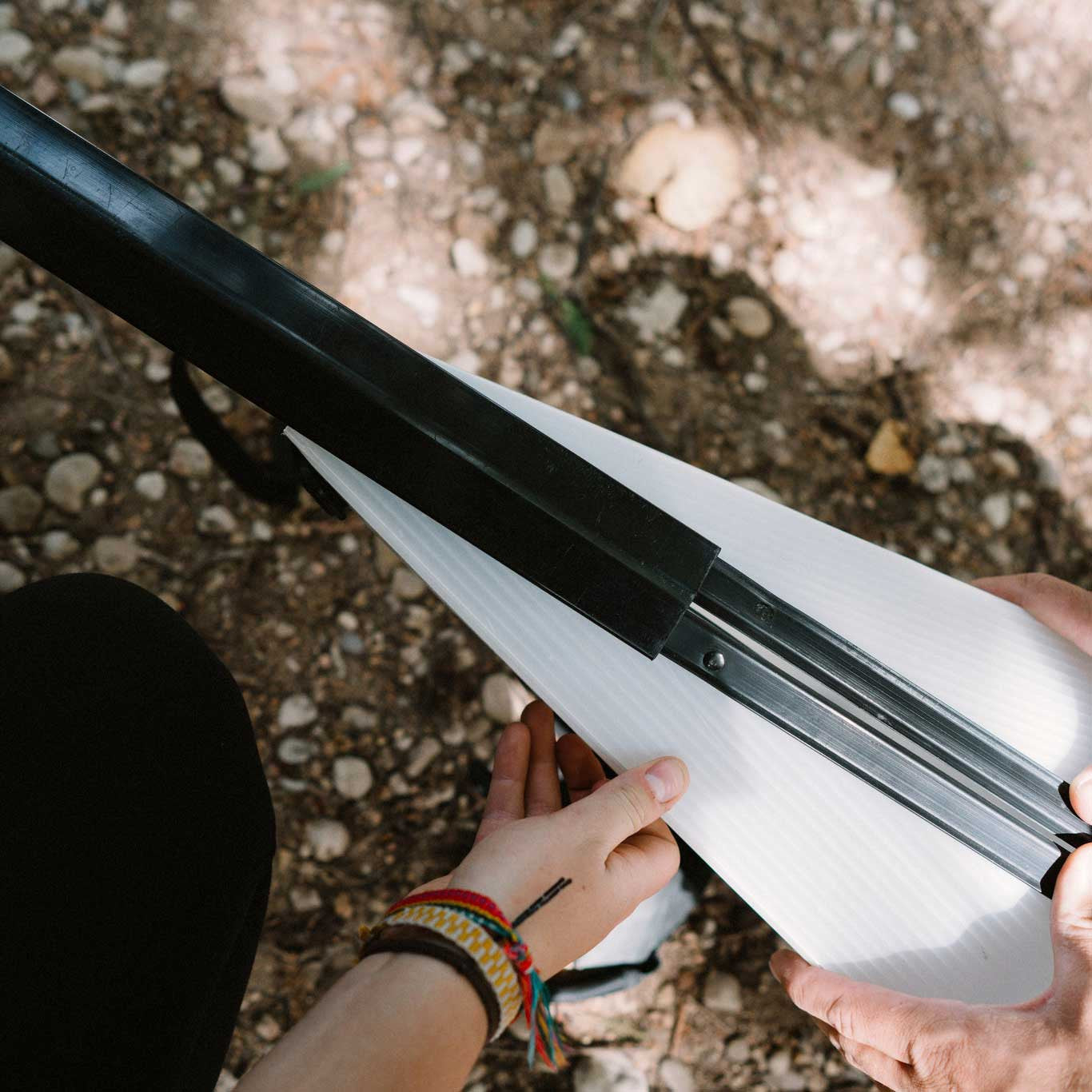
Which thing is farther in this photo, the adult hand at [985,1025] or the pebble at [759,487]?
the pebble at [759,487]

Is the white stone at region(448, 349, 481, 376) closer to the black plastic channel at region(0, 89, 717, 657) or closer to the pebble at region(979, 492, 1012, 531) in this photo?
the black plastic channel at region(0, 89, 717, 657)

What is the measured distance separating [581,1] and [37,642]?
1.14m

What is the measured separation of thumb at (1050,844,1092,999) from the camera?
680mm

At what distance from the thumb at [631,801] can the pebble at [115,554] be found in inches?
26.7

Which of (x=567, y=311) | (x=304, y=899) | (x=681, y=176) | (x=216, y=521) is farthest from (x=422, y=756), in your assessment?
(x=681, y=176)

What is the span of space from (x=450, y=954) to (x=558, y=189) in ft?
3.32

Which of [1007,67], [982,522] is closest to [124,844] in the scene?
[982,522]

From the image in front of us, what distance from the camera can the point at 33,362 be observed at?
1.05 m

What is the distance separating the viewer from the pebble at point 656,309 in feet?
3.84

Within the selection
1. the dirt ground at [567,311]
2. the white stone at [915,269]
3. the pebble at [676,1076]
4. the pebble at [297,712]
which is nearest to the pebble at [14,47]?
the dirt ground at [567,311]

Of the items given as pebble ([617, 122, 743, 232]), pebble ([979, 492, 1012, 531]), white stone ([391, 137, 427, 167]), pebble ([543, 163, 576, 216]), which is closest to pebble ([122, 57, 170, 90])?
white stone ([391, 137, 427, 167])

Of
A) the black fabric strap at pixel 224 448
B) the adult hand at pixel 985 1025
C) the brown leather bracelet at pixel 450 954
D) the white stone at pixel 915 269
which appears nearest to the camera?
the brown leather bracelet at pixel 450 954

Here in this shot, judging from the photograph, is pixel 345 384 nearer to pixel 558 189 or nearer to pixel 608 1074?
pixel 558 189

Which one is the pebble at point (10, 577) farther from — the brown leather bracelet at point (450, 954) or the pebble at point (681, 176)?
the pebble at point (681, 176)
